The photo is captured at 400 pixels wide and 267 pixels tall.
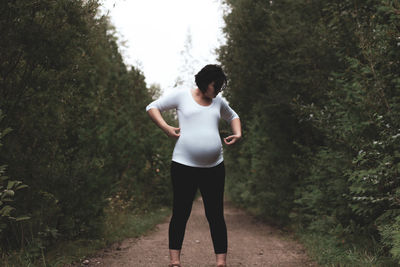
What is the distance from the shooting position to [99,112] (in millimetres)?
6492

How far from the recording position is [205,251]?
6.30 m

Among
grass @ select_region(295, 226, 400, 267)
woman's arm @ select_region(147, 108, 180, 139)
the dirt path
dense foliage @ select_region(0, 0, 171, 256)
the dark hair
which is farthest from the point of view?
the dirt path

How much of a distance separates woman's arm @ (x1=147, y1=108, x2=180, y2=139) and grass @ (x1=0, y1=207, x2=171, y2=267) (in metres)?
2.01

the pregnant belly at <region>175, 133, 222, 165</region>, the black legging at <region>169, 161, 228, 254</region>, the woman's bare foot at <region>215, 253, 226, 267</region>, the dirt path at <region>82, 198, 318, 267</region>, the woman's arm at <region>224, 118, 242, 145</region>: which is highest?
the woman's arm at <region>224, 118, 242, 145</region>

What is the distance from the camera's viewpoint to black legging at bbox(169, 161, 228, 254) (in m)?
4.07

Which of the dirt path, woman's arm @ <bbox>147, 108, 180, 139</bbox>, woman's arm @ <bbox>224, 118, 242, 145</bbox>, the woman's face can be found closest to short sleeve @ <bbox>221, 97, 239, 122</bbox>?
woman's arm @ <bbox>224, 118, 242, 145</bbox>

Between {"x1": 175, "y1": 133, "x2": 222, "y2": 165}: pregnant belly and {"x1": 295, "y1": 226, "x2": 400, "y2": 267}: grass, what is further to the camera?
{"x1": 295, "y1": 226, "x2": 400, "y2": 267}: grass

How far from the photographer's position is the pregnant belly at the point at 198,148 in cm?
400

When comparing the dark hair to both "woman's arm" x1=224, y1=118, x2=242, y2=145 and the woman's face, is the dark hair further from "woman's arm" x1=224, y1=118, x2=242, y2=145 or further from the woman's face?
"woman's arm" x1=224, y1=118, x2=242, y2=145

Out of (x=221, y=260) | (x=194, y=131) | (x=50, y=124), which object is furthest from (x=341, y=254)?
(x=50, y=124)

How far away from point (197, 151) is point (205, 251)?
2.82 m

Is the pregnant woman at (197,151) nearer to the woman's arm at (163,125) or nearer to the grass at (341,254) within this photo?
the woman's arm at (163,125)

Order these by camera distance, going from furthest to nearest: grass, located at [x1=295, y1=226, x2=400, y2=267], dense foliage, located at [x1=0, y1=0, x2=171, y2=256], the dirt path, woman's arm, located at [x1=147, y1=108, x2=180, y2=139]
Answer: the dirt path → dense foliage, located at [x1=0, y1=0, x2=171, y2=256] → grass, located at [x1=295, y1=226, x2=400, y2=267] → woman's arm, located at [x1=147, y1=108, x2=180, y2=139]

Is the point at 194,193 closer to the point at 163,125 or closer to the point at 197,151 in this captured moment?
the point at 197,151
